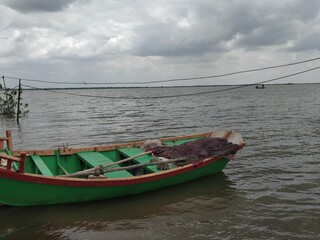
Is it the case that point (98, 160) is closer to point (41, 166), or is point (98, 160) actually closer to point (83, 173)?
point (83, 173)

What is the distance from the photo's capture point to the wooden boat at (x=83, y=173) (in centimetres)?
703

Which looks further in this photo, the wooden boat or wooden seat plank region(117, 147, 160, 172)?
wooden seat plank region(117, 147, 160, 172)

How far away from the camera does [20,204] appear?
24.1ft

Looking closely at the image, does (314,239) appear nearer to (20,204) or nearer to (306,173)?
(306,173)

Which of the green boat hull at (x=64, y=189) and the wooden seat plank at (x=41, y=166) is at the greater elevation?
the wooden seat plank at (x=41, y=166)

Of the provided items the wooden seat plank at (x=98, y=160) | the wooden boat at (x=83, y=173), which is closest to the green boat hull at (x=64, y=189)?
the wooden boat at (x=83, y=173)

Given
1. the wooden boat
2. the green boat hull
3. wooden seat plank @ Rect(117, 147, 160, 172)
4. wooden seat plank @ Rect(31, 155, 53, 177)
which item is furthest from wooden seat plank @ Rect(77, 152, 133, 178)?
wooden seat plank @ Rect(31, 155, 53, 177)

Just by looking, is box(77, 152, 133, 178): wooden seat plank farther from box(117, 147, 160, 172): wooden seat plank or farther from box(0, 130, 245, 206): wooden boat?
box(117, 147, 160, 172): wooden seat plank

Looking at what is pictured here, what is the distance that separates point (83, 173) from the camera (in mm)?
7910

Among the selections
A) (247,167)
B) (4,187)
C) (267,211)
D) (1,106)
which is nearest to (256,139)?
(247,167)

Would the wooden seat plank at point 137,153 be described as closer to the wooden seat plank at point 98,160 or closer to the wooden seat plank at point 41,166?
the wooden seat plank at point 98,160

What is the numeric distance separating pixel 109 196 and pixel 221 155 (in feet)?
11.7

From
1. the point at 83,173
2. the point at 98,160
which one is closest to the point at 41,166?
the point at 83,173

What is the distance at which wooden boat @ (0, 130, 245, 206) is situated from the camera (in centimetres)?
703
